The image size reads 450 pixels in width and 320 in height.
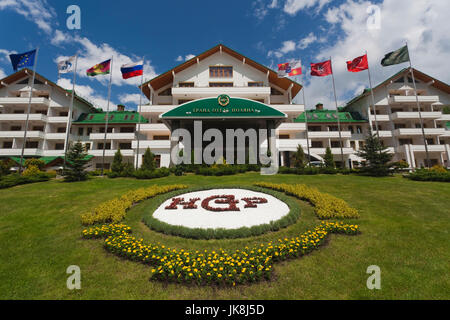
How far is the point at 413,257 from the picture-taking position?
5617 mm

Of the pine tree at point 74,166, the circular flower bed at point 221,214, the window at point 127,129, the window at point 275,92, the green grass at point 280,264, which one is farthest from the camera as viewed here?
the window at point 127,129

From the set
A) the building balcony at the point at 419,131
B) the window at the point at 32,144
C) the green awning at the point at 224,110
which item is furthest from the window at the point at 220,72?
the window at the point at 32,144

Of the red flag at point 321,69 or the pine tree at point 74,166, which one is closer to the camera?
the pine tree at point 74,166

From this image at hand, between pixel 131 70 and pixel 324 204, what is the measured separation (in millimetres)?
28570

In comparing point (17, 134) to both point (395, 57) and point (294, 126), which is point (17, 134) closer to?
point (294, 126)

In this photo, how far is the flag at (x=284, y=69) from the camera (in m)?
26.9

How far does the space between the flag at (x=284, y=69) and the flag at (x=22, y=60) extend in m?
33.1

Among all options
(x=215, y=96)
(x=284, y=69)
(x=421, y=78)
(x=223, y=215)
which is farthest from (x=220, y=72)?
(x=421, y=78)

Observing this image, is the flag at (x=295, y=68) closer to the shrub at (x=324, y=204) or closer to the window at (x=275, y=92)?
the window at (x=275, y=92)

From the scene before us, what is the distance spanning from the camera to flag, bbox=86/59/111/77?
83.9 ft

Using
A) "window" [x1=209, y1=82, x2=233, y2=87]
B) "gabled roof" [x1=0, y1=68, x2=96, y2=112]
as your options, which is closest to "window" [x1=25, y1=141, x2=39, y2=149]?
"gabled roof" [x1=0, y1=68, x2=96, y2=112]
